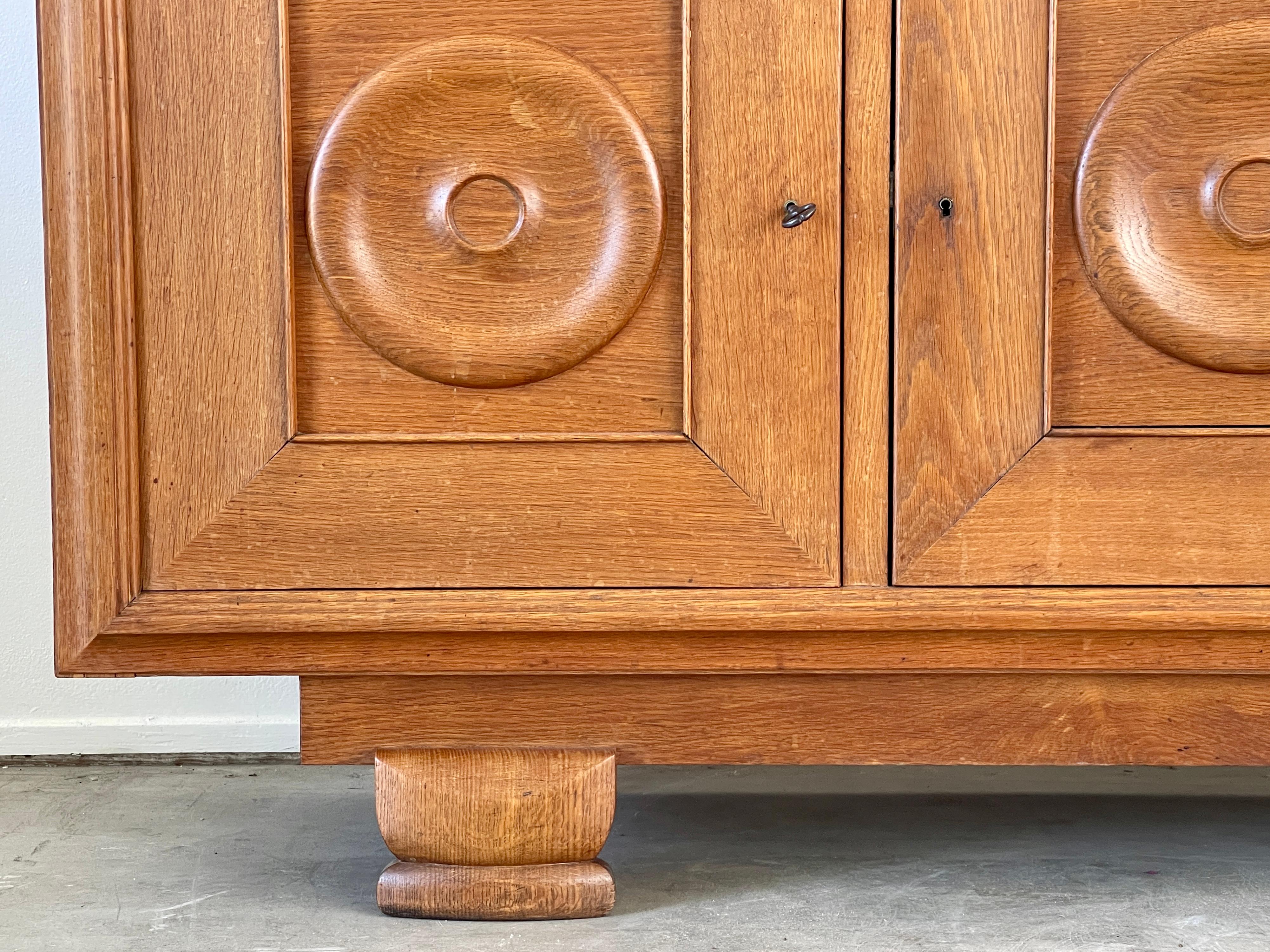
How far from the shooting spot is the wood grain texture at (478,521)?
0.67m

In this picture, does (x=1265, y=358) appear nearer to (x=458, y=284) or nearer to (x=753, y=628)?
(x=753, y=628)

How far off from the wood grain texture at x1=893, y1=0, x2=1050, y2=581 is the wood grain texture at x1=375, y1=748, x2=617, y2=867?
226 millimetres

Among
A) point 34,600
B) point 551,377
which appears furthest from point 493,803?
point 34,600

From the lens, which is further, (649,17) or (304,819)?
(304,819)

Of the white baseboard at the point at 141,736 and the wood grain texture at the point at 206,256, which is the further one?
the white baseboard at the point at 141,736

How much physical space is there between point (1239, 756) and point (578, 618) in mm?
398

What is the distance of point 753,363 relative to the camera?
671mm

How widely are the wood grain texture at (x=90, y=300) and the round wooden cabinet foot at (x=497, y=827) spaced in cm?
20

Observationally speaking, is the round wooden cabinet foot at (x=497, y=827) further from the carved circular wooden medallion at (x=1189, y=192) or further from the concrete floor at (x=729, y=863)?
the carved circular wooden medallion at (x=1189, y=192)

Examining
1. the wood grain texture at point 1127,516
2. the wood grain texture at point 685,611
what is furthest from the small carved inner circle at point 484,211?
the wood grain texture at point 1127,516

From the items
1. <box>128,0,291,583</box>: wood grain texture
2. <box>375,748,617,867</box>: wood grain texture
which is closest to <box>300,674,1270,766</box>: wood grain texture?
<box>375,748,617,867</box>: wood grain texture

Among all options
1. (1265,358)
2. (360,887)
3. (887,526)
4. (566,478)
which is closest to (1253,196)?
(1265,358)

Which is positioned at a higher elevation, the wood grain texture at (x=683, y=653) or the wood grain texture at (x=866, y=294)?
the wood grain texture at (x=866, y=294)

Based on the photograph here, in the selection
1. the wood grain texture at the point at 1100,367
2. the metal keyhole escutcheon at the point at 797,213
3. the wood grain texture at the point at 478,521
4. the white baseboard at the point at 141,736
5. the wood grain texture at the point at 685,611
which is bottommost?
the white baseboard at the point at 141,736
